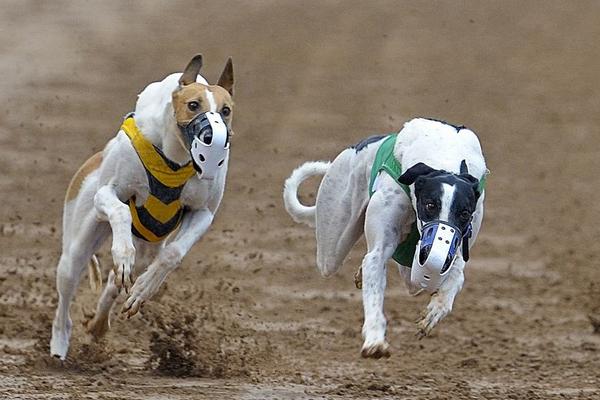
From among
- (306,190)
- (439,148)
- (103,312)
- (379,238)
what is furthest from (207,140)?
(306,190)

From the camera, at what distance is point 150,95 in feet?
A: 21.7

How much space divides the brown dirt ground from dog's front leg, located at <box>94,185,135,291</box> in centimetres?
55

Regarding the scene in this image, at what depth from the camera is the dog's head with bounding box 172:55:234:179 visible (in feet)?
19.6

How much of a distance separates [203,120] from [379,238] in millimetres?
945

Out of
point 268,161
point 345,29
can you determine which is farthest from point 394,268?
point 345,29

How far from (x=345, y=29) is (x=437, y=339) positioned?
761 centimetres

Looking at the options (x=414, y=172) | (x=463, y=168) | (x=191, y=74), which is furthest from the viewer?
(x=191, y=74)

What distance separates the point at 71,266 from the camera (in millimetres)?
7047

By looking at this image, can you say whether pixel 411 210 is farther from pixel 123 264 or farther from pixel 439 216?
pixel 123 264

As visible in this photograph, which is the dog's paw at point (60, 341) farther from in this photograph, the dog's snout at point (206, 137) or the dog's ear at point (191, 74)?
the dog's snout at point (206, 137)

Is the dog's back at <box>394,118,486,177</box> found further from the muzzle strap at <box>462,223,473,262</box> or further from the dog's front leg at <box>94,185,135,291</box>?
the dog's front leg at <box>94,185,135,291</box>

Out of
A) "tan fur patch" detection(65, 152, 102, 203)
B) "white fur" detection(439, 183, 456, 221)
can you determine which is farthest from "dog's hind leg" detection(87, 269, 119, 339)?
"white fur" detection(439, 183, 456, 221)

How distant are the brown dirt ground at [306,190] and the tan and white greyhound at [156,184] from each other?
57 centimetres

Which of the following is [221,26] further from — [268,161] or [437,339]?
[437,339]
